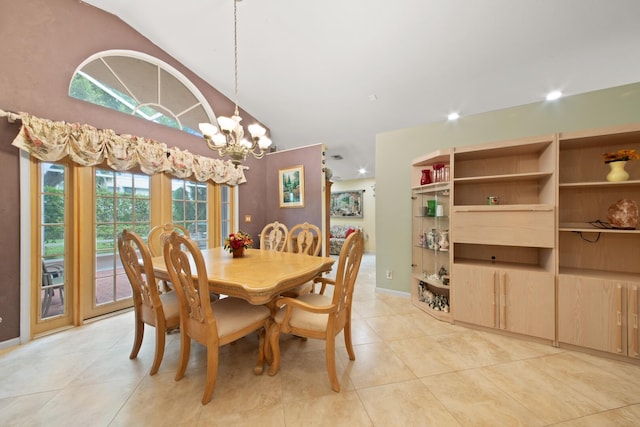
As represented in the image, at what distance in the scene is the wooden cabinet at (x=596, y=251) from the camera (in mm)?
1716

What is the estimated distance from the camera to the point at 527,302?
201 cm

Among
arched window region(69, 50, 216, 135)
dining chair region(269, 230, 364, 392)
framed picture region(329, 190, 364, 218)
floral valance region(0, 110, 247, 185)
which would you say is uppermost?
arched window region(69, 50, 216, 135)

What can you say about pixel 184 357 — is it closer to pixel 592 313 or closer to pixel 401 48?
pixel 592 313

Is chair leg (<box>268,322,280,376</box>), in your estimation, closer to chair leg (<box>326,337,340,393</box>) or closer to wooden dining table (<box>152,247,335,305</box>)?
wooden dining table (<box>152,247,335,305</box>)

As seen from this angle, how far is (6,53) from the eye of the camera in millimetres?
1921

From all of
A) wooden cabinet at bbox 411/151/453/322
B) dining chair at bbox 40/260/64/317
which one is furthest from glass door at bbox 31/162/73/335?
wooden cabinet at bbox 411/151/453/322

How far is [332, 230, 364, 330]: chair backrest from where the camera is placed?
4.55ft

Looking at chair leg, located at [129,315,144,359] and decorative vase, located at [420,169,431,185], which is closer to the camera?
chair leg, located at [129,315,144,359]

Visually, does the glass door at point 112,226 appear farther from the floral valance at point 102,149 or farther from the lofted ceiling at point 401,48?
the lofted ceiling at point 401,48

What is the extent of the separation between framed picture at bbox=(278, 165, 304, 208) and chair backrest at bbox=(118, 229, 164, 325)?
2619 millimetres

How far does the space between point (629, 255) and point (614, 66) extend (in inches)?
83.1

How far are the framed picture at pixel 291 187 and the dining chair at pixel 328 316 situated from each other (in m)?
2.53

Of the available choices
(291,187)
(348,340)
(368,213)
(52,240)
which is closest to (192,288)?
(348,340)

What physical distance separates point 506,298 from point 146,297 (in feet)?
10.1
